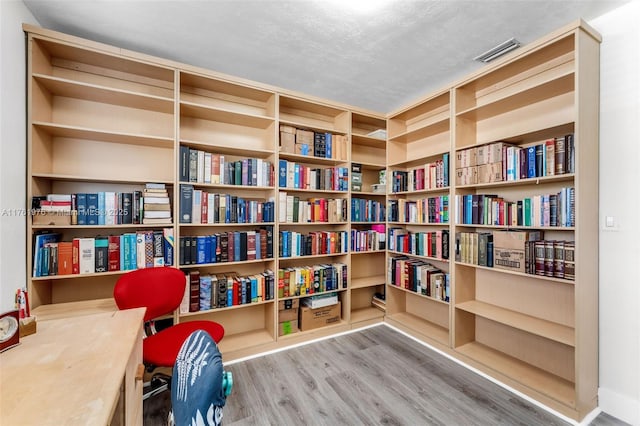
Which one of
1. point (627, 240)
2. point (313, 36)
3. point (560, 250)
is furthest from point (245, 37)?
point (627, 240)

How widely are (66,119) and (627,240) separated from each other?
4256 mm

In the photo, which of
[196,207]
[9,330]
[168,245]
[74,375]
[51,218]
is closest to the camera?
[74,375]

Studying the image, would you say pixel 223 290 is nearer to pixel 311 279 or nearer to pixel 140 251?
pixel 140 251

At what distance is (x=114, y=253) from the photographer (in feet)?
6.74

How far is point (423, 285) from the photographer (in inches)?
113

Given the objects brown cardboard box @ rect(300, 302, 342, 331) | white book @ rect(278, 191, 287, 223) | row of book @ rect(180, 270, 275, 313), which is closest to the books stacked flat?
row of book @ rect(180, 270, 275, 313)

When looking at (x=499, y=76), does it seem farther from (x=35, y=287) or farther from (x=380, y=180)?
(x=35, y=287)

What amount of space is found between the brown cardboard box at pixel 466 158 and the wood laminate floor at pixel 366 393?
6.04 feet

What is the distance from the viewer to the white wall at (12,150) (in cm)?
159

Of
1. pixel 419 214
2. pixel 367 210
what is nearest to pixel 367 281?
pixel 367 210

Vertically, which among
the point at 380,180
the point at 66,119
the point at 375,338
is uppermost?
the point at 66,119

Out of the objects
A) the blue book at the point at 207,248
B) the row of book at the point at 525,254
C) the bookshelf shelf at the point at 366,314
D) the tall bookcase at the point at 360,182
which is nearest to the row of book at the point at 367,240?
the tall bookcase at the point at 360,182

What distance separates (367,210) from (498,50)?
1912mm

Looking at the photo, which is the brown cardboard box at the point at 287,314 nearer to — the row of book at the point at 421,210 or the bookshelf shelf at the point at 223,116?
the row of book at the point at 421,210
